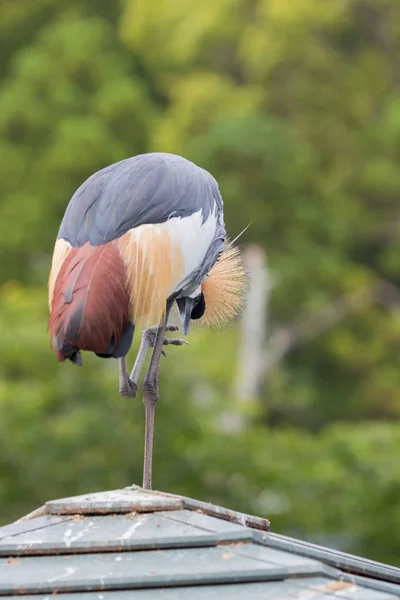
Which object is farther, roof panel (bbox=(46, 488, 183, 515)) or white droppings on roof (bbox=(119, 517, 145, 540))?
roof panel (bbox=(46, 488, 183, 515))

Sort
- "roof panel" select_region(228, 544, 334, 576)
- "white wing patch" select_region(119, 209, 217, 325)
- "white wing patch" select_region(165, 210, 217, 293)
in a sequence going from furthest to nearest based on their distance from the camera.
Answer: "white wing patch" select_region(165, 210, 217, 293) < "white wing patch" select_region(119, 209, 217, 325) < "roof panel" select_region(228, 544, 334, 576)

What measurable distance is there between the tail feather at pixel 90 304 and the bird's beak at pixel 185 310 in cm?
88

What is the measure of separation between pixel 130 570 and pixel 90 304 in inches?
48.6

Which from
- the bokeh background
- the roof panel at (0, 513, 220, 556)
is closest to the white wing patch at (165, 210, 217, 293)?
the roof panel at (0, 513, 220, 556)

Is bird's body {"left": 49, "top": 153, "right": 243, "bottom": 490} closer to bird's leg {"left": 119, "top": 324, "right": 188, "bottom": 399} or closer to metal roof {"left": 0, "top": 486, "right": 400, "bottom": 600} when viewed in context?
bird's leg {"left": 119, "top": 324, "right": 188, "bottom": 399}

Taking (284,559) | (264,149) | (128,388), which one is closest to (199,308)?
(128,388)

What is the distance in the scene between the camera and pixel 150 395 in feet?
22.6

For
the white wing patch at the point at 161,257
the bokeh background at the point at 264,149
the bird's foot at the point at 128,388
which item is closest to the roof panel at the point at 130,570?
the white wing patch at the point at 161,257

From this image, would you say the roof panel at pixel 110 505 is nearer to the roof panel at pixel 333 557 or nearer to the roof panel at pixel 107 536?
the roof panel at pixel 107 536

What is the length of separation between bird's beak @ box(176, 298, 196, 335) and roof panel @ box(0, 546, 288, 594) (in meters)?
1.88

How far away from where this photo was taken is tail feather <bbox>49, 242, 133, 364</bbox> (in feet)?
19.1

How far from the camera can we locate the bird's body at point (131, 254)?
5871 millimetres

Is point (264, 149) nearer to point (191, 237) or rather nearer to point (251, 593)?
point (191, 237)

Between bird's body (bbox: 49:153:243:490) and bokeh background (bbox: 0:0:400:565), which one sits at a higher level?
bokeh background (bbox: 0:0:400:565)
